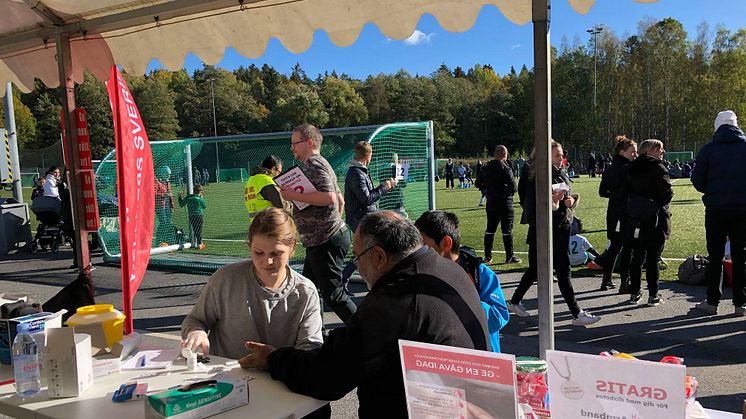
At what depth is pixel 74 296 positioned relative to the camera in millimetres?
3479

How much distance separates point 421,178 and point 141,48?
15.6ft

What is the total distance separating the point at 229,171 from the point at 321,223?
328 inches

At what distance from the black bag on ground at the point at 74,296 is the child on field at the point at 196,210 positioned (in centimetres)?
653

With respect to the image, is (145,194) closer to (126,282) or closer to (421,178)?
(126,282)

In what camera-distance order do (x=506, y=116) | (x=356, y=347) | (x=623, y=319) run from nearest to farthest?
(x=356, y=347) < (x=623, y=319) < (x=506, y=116)

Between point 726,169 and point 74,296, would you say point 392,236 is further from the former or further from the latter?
point 726,169

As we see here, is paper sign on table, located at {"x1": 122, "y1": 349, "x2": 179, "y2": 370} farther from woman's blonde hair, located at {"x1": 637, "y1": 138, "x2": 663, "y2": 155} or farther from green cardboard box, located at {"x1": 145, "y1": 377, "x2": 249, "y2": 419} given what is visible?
woman's blonde hair, located at {"x1": 637, "y1": 138, "x2": 663, "y2": 155}

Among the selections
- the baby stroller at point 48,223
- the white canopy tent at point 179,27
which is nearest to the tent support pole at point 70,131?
the white canopy tent at point 179,27

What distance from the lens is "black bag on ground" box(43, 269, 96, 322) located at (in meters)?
3.41

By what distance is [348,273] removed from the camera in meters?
6.36

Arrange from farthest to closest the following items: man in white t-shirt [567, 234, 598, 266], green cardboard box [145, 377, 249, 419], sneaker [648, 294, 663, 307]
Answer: man in white t-shirt [567, 234, 598, 266] → sneaker [648, 294, 663, 307] → green cardboard box [145, 377, 249, 419]

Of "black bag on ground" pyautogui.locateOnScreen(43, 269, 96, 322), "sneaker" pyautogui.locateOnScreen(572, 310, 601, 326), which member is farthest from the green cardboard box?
"sneaker" pyautogui.locateOnScreen(572, 310, 601, 326)

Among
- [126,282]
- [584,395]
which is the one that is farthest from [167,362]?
[584,395]

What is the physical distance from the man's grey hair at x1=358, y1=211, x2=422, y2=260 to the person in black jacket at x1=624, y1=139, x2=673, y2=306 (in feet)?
14.6
